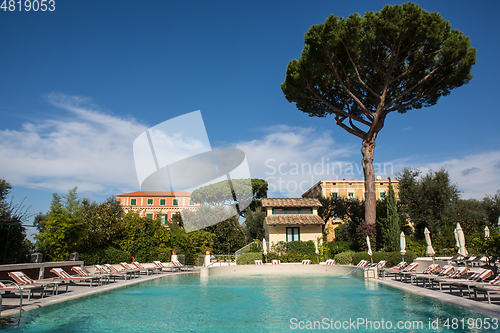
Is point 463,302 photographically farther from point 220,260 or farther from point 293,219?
point 293,219

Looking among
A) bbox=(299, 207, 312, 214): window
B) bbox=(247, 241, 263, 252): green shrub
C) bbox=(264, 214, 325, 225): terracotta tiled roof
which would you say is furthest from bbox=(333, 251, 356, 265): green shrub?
bbox=(299, 207, 312, 214): window

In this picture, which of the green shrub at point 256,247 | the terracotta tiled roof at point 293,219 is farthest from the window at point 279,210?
the green shrub at point 256,247

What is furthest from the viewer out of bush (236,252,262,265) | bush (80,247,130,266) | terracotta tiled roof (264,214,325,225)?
terracotta tiled roof (264,214,325,225)

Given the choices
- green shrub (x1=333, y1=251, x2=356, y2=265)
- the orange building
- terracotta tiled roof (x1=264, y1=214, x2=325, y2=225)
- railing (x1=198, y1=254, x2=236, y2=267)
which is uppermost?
the orange building

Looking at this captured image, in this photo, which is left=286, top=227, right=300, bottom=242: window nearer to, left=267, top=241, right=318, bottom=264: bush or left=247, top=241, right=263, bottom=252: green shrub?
left=267, top=241, right=318, bottom=264: bush

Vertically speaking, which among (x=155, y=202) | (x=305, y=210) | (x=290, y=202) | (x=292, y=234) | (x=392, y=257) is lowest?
(x=392, y=257)

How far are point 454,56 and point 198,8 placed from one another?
58.9ft

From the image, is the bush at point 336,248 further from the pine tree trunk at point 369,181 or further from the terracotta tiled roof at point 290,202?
the terracotta tiled roof at point 290,202

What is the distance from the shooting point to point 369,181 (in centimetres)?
2392

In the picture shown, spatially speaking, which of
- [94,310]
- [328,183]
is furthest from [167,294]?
[328,183]

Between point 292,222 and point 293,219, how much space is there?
73 centimetres

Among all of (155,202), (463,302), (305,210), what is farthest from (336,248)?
(155,202)

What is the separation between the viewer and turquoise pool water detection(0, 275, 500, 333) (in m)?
6.10

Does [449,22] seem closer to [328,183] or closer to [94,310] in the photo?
[94,310]
